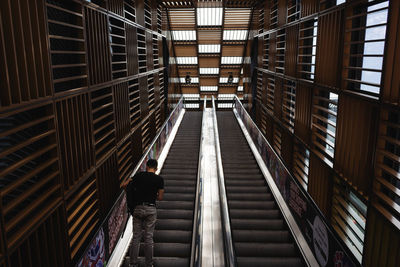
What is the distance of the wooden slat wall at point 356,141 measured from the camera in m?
4.81

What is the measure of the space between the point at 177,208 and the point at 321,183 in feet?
10.4

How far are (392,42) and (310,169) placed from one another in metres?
3.93

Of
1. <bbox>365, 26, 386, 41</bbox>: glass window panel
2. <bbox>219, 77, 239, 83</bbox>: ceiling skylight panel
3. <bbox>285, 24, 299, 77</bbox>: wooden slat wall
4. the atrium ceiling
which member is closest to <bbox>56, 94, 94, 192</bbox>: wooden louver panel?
<bbox>365, 26, 386, 41</bbox>: glass window panel

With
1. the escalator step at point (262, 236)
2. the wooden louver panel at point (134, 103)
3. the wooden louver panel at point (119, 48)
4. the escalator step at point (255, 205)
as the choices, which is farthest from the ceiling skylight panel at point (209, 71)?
the escalator step at point (262, 236)

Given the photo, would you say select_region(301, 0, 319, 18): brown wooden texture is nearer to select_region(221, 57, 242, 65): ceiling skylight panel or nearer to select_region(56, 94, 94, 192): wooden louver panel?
select_region(56, 94, 94, 192): wooden louver panel

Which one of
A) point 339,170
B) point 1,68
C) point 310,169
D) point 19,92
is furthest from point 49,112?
point 310,169

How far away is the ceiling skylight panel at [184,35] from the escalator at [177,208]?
10047mm

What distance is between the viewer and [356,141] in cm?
523

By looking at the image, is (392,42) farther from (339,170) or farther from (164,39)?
(164,39)

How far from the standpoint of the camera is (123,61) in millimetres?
8312

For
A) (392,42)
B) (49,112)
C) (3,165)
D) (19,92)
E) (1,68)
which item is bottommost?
(3,165)

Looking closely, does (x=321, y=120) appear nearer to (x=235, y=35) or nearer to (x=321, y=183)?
(x=321, y=183)

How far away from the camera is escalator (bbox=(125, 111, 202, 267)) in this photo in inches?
196

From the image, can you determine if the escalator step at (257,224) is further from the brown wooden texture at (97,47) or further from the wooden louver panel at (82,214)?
the brown wooden texture at (97,47)
